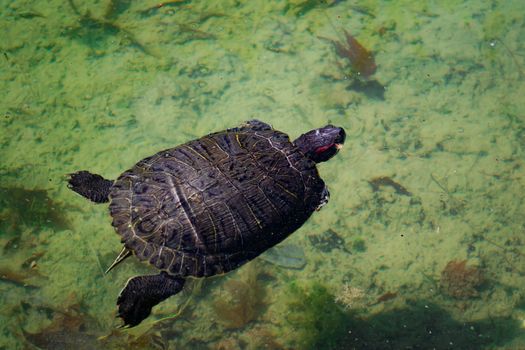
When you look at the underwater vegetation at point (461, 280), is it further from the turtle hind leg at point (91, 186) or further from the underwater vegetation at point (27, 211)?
the underwater vegetation at point (27, 211)

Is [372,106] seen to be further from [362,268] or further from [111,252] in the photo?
[111,252]

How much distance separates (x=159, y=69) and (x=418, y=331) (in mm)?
3257

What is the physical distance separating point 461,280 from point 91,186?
117 inches

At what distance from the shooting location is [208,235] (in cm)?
264

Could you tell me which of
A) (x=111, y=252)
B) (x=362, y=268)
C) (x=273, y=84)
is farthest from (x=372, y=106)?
(x=111, y=252)

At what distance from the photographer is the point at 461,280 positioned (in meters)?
3.61

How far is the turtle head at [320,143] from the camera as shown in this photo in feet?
11.1

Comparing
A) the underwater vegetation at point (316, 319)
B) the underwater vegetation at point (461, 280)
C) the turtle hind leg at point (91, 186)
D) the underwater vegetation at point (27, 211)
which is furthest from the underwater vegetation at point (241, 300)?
the underwater vegetation at point (461, 280)

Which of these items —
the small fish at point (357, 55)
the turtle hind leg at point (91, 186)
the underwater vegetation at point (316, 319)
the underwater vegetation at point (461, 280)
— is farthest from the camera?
the small fish at point (357, 55)

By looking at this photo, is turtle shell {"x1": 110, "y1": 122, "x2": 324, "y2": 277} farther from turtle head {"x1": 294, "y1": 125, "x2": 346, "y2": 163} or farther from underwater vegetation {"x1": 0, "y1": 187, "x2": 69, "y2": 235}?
underwater vegetation {"x1": 0, "y1": 187, "x2": 69, "y2": 235}

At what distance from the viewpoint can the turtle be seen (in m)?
2.59

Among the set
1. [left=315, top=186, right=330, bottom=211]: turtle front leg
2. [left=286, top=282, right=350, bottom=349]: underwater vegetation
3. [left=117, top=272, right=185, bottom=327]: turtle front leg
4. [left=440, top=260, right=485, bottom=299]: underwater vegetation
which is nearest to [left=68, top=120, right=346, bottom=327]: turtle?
[left=117, top=272, right=185, bottom=327]: turtle front leg

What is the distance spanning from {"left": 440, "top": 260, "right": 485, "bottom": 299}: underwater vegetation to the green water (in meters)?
0.01

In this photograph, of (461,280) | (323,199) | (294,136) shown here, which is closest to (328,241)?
(323,199)
